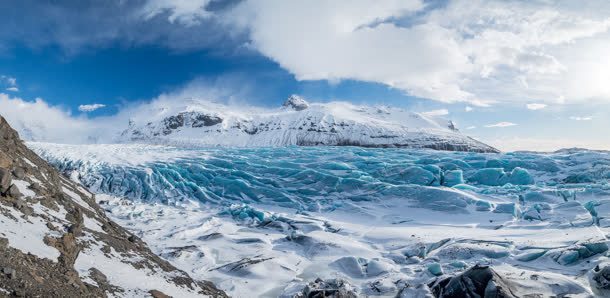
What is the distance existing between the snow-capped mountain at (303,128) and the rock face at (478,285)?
10119cm

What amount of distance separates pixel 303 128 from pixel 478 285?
118179 millimetres

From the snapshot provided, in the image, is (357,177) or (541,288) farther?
(357,177)

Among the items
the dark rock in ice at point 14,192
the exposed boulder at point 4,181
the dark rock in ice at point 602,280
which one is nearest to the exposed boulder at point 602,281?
the dark rock in ice at point 602,280

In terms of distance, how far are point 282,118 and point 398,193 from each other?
370 feet

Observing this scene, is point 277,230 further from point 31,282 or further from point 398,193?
point 31,282

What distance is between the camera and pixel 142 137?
14725 centimetres

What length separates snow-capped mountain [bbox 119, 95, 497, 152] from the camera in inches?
4542

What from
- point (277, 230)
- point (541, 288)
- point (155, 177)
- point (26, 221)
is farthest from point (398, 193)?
point (26, 221)

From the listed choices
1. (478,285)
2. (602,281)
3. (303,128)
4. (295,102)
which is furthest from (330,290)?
(295,102)

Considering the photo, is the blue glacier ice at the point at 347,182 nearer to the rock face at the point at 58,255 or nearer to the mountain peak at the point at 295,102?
the rock face at the point at 58,255

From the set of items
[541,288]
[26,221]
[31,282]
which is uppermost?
[26,221]

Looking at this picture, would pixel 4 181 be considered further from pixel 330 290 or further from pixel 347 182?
pixel 347 182

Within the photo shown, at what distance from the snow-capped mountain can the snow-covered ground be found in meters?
76.1

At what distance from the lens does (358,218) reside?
2516 cm
